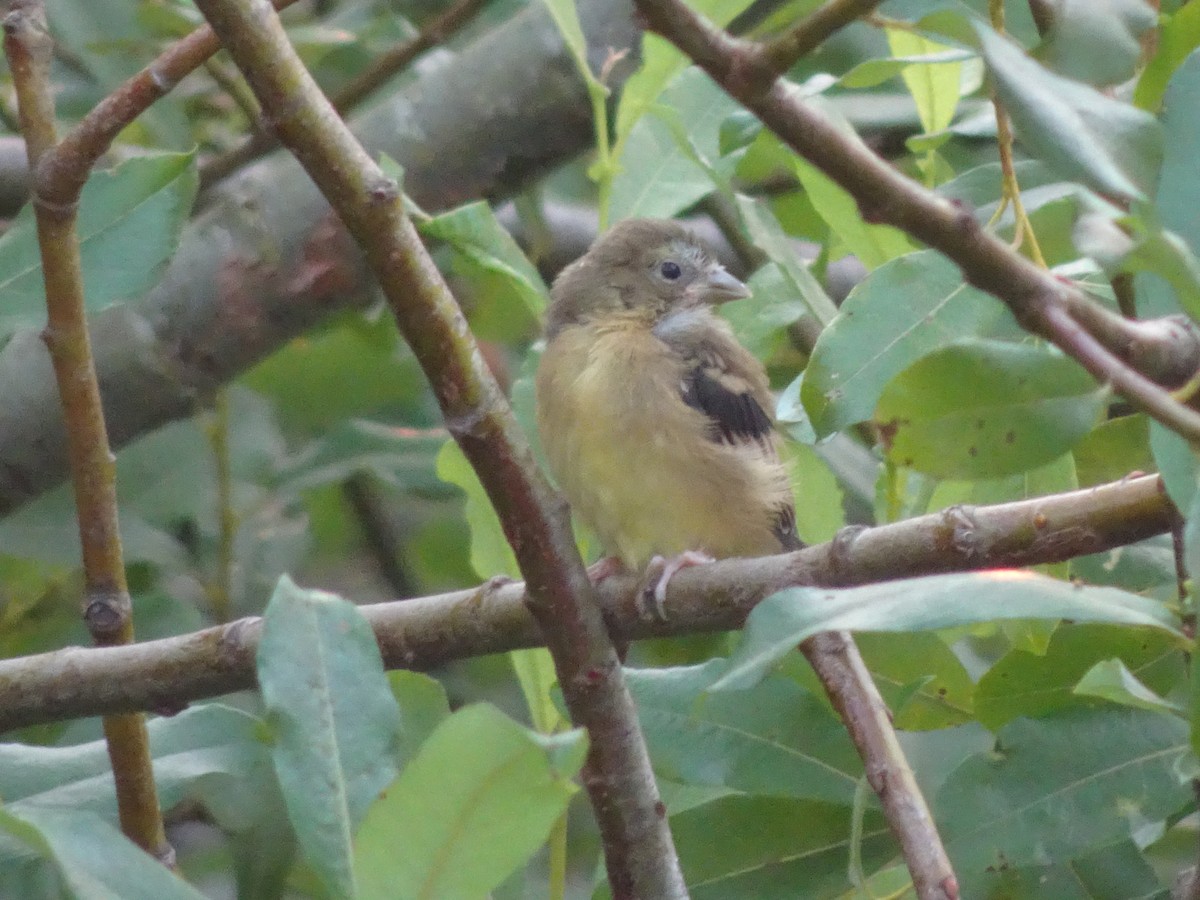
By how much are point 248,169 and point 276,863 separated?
211cm

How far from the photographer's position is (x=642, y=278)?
4004 mm

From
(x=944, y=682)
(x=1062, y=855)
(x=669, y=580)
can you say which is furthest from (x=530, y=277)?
(x=1062, y=855)

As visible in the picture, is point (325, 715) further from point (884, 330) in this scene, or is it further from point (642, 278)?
point (642, 278)

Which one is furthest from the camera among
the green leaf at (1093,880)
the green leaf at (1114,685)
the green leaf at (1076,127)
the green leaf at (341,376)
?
the green leaf at (341,376)

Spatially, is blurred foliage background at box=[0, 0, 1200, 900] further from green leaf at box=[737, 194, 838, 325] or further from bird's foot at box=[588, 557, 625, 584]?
bird's foot at box=[588, 557, 625, 584]

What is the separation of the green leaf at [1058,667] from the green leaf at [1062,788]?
43 millimetres

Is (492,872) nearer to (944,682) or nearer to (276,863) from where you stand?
(944,682)

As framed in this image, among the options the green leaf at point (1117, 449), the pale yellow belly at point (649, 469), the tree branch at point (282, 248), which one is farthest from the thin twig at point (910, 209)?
the tree branch at point (282, 248)

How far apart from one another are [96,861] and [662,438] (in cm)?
209

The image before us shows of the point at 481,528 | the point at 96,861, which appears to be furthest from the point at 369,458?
the point at 96,861

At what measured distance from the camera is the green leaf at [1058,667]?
1938 millimetres

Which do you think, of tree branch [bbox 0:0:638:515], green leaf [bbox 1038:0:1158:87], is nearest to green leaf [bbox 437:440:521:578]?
green leaf [bbox 1038:0:1158:87]

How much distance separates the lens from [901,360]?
1.95 metres

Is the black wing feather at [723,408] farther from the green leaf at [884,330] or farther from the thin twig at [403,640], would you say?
the green leaf at [884,330]
